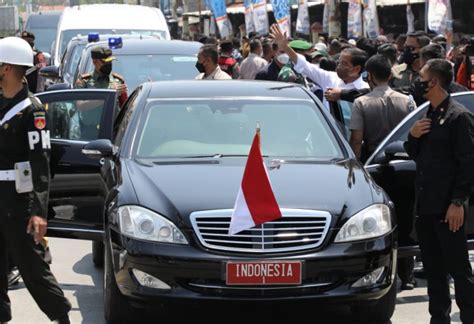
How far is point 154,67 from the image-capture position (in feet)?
41.3

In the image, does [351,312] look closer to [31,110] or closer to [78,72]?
[31,110]

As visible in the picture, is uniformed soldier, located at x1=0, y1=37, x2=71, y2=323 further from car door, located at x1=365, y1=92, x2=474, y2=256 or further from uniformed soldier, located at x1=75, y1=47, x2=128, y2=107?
uniformed soldier, located at x1=75, y1=47, x2=128, y2=107

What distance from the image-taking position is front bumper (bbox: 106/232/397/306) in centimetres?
654

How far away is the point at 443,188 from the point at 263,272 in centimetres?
115

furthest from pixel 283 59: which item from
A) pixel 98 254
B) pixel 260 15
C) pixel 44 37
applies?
pixel 44 37

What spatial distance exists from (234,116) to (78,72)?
5728mm

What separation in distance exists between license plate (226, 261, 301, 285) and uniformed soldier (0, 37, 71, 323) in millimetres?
998

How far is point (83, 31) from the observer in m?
19.3

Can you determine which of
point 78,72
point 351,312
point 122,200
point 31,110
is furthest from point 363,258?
point 78,72

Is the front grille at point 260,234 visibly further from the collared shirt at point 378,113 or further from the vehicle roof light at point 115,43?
the vehicle roof light at point 115,43

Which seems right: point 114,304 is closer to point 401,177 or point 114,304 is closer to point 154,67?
point 401,177

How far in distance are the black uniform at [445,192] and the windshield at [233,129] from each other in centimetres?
108

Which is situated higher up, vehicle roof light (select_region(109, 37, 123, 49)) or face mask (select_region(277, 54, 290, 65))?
vehicle roof light (select_region(109, 37, 123, 49))

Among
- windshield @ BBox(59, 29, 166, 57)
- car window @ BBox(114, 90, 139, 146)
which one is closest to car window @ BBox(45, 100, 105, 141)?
car window @ BBox(114, 90, 139, 146)
